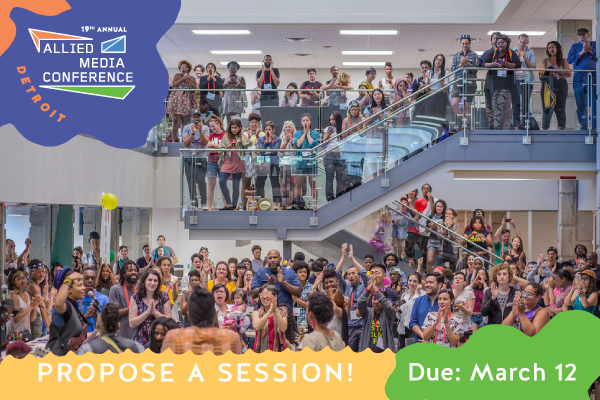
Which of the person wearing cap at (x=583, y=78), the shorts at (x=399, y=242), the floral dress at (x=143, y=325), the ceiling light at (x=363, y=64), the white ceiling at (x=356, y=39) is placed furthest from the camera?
the ceiling light at (x=363, y=64)

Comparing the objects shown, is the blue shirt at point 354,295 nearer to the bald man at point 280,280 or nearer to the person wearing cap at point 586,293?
the bald man at point 280,280

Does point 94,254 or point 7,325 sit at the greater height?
point 94,254

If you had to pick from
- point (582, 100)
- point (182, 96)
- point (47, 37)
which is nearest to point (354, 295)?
point (47, 37)

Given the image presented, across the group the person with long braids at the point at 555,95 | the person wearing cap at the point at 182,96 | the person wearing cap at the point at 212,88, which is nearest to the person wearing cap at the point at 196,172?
the person wearing cap at the point at 212,88

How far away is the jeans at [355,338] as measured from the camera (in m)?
6.18

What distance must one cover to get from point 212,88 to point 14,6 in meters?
6.35

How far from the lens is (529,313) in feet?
18.5

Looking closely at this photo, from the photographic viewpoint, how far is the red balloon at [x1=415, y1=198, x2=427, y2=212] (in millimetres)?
11166

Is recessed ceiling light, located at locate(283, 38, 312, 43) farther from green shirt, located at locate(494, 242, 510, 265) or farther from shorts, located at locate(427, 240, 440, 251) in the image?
green shirt, located at locate(494, 242, 510, 265)

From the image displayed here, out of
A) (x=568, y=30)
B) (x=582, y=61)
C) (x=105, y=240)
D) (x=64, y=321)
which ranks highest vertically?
(x=568, y=30)

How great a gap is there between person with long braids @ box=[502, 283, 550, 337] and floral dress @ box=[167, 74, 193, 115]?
7.50 meters

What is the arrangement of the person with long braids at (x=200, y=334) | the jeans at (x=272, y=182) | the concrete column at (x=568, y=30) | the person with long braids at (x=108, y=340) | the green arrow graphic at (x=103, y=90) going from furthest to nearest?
the concrete column at (x=568, y=30) → the jeans at (x=272, y=182) → the green arrow graphic at (x=103, y=90) → the person with long braids at (x=108, y=340) → the person with long braids at (x=200, y=334)

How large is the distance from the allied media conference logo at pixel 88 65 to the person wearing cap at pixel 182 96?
241 inches

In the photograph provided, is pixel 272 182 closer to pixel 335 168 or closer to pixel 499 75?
pixel 335 168
